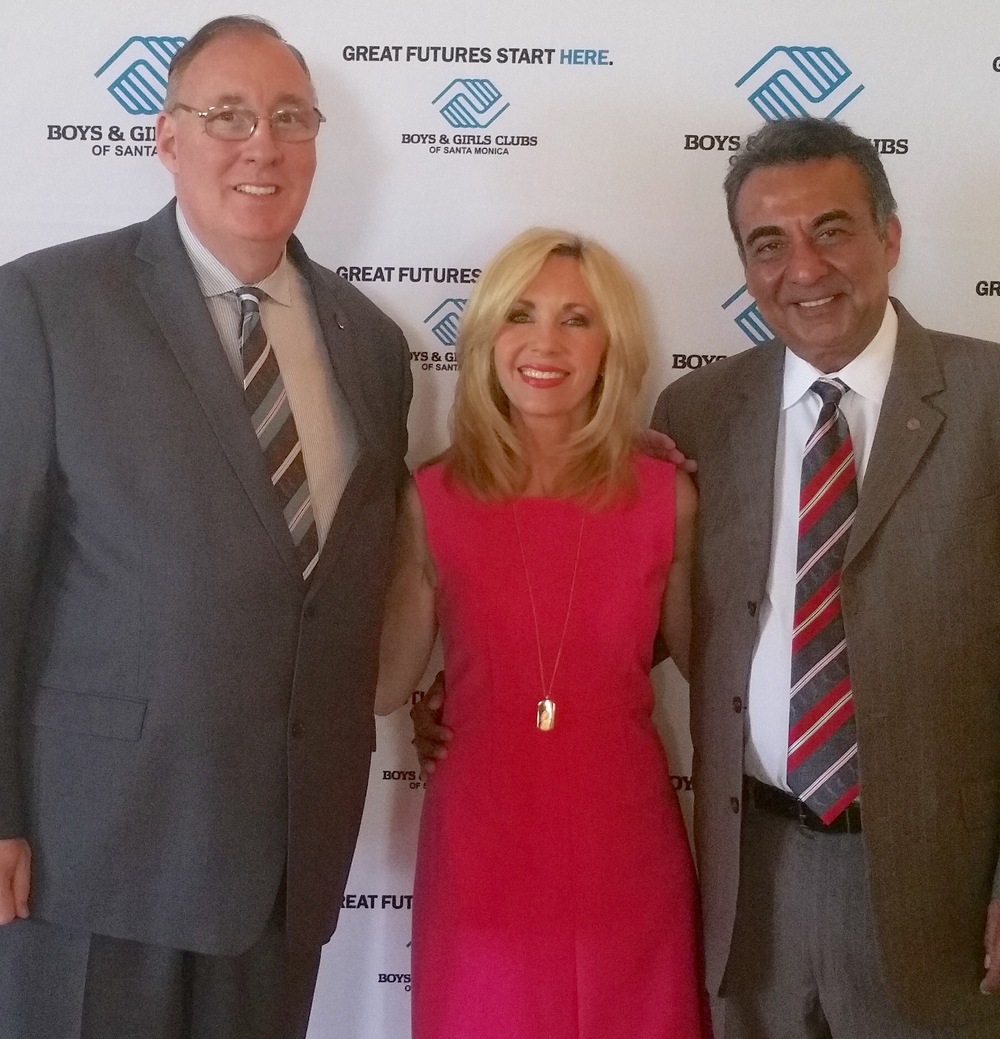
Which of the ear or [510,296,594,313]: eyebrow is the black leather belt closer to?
[510,296,594,313]: eyebrow

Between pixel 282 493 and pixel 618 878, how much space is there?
969 millimetres

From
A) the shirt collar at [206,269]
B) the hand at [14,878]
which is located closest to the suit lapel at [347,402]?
the shirt collar at [206,269]

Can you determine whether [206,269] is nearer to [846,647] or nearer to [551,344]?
[551,344]

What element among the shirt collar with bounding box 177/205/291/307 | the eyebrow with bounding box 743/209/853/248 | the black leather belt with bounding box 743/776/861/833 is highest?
the eyebrow with bounding box 743/209/853/248

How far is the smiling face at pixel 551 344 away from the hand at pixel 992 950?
1216 millimetres

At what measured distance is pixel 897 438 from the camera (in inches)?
62.8

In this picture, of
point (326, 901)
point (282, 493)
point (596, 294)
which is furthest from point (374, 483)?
point (326, 901)

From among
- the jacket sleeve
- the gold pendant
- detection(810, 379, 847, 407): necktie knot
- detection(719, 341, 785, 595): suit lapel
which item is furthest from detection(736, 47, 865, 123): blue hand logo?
the jacket sleeve

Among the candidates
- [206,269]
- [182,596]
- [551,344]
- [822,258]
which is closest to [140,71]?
[206,269]

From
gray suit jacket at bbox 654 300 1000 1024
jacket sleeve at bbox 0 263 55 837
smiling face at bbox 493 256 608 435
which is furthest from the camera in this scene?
smiling face at bbox 493 256 608 435

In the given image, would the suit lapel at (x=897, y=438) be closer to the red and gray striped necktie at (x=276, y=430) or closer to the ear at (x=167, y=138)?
the red and gray striped necktie at (x=276, y=430)

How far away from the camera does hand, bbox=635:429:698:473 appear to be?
6.48 ft

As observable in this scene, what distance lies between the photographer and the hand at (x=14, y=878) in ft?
4.81

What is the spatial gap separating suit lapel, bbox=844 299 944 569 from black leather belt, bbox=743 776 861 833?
44 cm
